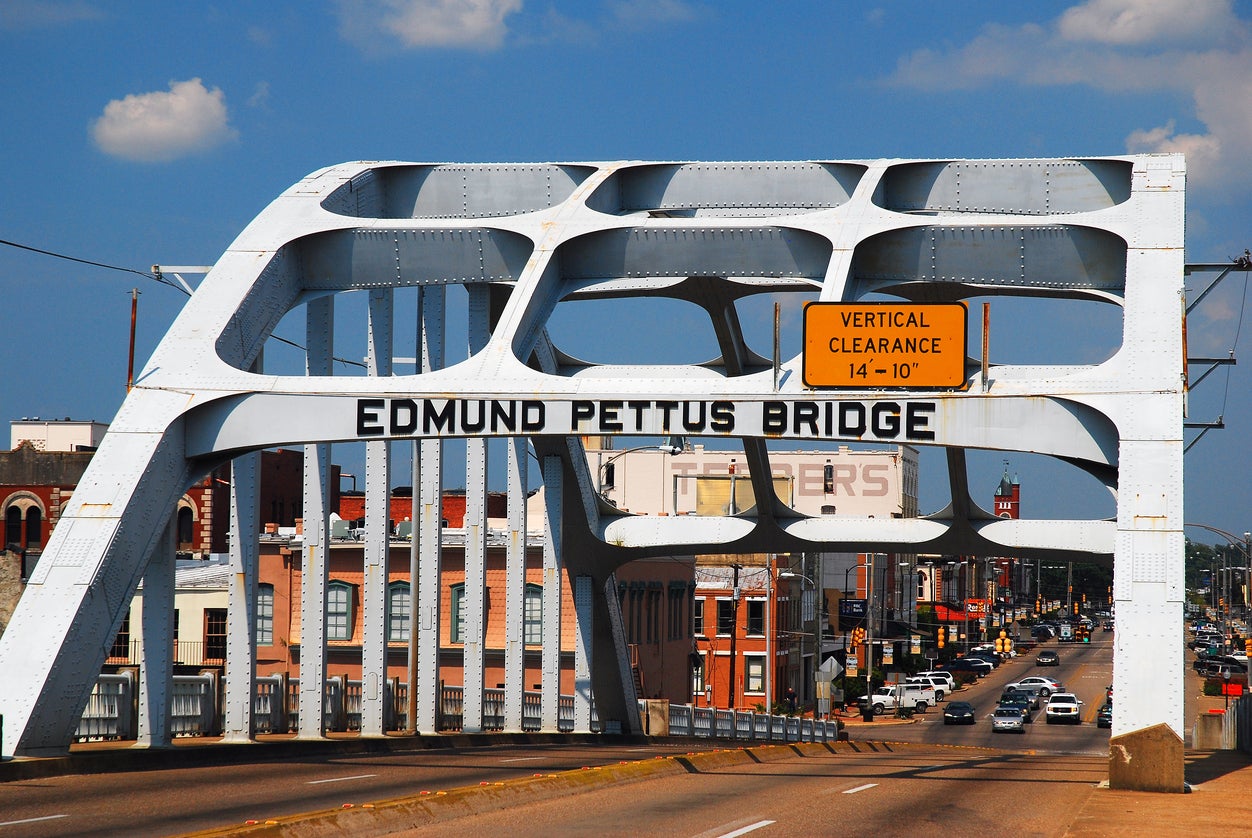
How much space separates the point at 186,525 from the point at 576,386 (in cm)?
5726

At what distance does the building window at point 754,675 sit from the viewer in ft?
264

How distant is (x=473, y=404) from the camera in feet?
66.0

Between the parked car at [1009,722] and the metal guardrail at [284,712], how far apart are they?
60.3 feet

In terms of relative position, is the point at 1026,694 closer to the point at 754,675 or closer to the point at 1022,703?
the point at 1022,703

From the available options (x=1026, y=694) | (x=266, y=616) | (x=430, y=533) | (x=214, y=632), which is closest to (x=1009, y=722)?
(x=1026, y=694)

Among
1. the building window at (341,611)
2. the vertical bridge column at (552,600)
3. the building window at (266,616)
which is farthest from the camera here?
the building window at (341,611)

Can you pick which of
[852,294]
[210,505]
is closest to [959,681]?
[210,505]

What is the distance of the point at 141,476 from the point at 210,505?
54294mm

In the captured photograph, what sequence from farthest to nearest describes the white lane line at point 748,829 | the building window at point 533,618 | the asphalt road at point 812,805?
the building window at point 533,618
the asphalt road at point 812,805
the white lane line at point 748,829

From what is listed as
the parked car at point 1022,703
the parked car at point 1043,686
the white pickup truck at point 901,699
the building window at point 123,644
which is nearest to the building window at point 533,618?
the building window at point 123,644

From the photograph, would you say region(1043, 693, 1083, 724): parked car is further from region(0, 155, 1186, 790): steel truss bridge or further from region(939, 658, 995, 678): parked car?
region(0, 155, 1186, 790): steel truss bridge

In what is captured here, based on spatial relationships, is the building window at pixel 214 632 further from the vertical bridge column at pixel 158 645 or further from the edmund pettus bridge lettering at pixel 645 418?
the edmund pettus bridge lettering at pixel 645 418

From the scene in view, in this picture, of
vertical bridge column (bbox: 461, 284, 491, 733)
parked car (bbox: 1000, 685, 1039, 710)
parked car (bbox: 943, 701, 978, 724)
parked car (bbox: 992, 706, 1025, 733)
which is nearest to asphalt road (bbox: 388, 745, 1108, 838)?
vertical bridge column (bbox: 461, 284, 491, 733)

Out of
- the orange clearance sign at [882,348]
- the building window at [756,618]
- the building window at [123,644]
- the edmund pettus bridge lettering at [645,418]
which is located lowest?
the building window at [756,618]
